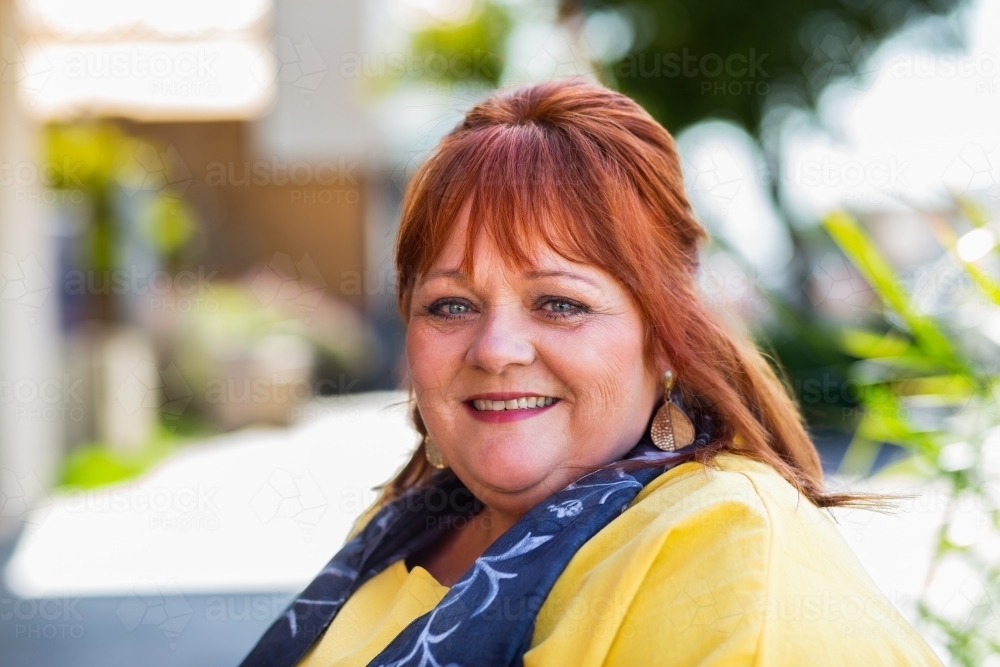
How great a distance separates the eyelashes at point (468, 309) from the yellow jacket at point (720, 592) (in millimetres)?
293

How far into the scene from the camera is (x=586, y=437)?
1.48 m

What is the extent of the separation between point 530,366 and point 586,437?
140 millimetres

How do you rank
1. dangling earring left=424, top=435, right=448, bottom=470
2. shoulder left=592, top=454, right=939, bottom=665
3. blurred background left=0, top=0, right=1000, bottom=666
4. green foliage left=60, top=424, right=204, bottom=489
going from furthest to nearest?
green foliage left=60, top=424, right=204, bottom=489 < blurred background left=0, top=0, right=1000, bottom=666 < dangling earring left=424, top=435, right=448, bottom=470 < shoulder left=592, top=454, right=939, bottom=665

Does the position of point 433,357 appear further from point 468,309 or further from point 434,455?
point 434,455

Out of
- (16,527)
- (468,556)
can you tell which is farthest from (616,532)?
(16,527)

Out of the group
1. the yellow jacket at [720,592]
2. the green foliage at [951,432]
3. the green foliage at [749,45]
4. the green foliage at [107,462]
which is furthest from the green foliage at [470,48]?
the yellow jacket at [720,592]

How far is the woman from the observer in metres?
1.15

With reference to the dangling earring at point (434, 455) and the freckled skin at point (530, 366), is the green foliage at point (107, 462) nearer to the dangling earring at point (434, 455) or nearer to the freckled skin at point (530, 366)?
the dangling earring at point (434, 455)

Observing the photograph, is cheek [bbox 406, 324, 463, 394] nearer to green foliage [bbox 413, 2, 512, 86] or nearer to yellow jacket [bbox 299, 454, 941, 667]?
yellow jacket [bbox 299, 454, 941, 667]

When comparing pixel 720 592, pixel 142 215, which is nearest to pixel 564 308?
pixel 720 592

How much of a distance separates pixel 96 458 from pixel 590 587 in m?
6.48

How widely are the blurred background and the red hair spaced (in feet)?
0.59

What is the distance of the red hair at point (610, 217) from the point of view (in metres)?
1.43

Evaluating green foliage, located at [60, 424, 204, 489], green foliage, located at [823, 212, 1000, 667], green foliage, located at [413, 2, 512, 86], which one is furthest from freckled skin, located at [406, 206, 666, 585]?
green foliage, located at [413, 2, 512, 86]
